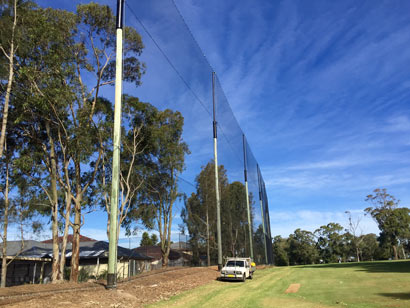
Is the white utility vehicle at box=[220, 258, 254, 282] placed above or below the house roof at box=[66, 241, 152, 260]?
below

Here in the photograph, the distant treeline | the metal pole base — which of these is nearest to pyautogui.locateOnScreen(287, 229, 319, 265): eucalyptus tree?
the distant treeline

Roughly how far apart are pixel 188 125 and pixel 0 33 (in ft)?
44.3

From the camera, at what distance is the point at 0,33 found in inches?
645

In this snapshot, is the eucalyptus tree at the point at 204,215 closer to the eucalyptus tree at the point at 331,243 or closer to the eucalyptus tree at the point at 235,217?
the eucalyptus tree at the point at 235,217

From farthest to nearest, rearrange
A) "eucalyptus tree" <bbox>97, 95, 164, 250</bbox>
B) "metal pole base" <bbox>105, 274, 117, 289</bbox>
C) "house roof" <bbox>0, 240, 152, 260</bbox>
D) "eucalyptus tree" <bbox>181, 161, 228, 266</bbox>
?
"eucalyptus tree" <bbox>181, 161, 228, 266</bbox> < "house roof" <bbox>0, 240, 152, 260</bbox> < "eucalyptus tree" <bbox>97, 95, 164, 250</bbox> < "metal pole base" <bbox>105, 274, 117, 289</bbox>

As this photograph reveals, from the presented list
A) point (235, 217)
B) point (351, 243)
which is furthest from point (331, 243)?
point (235, 217)

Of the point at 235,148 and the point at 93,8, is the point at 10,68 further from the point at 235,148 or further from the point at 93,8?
the point at 235,148

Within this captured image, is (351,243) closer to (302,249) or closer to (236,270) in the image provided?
(302,249)

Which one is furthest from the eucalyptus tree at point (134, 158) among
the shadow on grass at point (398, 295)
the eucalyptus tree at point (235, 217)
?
the shadow on grass at point (398, 295)

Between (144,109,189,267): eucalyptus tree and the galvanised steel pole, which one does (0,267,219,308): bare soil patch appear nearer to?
the galvanised steel pole

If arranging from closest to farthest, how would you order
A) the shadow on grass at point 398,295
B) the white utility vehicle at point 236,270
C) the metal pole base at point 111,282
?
the shadow on grass at point 398,295 < the metal pole base at point 111,282 < the white utility vehicle at point 236,270

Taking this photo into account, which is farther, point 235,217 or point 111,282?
point 235,217

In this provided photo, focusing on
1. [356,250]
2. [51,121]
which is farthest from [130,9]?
[356,250]

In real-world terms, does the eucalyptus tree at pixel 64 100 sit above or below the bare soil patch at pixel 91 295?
above
